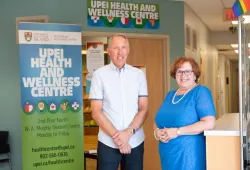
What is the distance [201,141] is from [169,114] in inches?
10.6

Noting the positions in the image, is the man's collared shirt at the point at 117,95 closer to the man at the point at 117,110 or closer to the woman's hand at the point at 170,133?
the man at the point at 117,110

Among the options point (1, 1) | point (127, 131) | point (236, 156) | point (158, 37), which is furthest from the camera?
point (158, 37)

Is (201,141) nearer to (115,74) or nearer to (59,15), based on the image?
(115,74)

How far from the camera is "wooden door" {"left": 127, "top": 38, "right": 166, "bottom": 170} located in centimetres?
595

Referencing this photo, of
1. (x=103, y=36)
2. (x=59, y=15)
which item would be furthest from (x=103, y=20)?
(x=59, y=15)

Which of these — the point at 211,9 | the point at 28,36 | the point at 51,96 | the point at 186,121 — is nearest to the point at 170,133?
the point at 186,121

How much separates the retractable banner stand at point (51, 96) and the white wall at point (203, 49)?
8.67ft

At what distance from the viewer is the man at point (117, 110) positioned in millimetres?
2711

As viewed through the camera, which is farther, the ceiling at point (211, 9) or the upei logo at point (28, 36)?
the ceiling at point (211, 9)

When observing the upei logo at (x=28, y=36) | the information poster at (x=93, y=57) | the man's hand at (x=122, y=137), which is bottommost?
the man's hand at (x=122, y=137)

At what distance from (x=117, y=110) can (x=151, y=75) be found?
3.38 m

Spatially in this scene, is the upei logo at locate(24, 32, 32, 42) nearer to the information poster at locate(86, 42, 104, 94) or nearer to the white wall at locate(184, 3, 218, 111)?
the information poster at locate(86, 42, 104, 94)

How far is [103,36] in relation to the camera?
222 inches

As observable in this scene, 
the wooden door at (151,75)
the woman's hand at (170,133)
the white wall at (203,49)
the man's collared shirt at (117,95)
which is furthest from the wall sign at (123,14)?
the woman's hand at (170,133)
